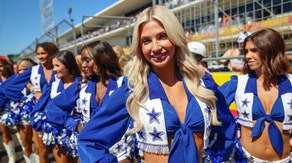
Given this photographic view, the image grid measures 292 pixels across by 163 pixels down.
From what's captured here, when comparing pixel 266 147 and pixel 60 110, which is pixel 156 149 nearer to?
pixel 266 147

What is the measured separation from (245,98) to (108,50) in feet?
4.89

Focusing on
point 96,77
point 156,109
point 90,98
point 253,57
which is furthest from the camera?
point 96,77

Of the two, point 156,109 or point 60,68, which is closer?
point 156,109

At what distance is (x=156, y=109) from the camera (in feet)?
5.34

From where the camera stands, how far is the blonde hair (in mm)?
1628

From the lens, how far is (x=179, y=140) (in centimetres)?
161

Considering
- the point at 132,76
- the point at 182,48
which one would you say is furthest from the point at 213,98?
the point at 132,76

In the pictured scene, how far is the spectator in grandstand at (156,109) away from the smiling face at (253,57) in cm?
93

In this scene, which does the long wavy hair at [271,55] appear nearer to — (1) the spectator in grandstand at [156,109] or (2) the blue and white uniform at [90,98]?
(1) the spectator in grandstand at [156,109]

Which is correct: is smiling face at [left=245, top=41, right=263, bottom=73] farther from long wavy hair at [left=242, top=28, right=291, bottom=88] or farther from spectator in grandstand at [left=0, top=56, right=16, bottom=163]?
spectator in grandstand at [left=0, top=56, right=16, bottom=163]

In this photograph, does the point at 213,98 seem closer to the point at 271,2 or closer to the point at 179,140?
the point at 179,140


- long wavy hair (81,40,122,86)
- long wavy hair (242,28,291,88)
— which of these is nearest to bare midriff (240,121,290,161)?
long wavy hair (242,28,291,88)

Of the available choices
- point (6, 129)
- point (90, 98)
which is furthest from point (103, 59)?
point (6, 129)

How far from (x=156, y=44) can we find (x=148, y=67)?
20 cm
